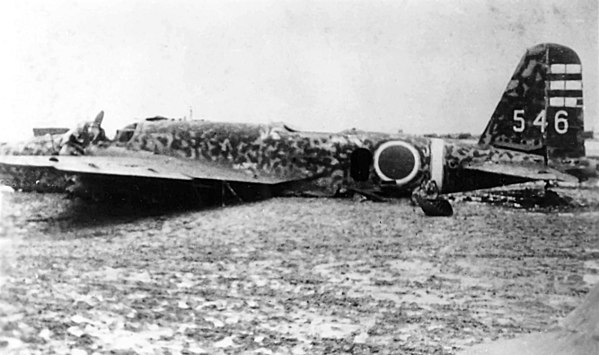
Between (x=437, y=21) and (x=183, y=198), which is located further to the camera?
(x=183, y=198)

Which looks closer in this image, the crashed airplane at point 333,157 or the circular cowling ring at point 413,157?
the crashed airplane at point 333,157

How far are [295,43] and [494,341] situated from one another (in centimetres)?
97

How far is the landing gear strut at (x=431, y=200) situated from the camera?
71.2 inches

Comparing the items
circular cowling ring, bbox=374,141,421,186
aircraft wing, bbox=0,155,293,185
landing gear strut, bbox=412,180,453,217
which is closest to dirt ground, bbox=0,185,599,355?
landing gear strut, bbox=412,180,453,217

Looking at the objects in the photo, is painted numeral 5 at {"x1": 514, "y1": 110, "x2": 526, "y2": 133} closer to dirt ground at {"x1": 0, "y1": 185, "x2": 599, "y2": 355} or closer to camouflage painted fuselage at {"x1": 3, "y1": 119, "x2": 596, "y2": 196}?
camouflage painted fuselage at {"x1": 3, "y1": 119, "x2": 596, "y2": 196}

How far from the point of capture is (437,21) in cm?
170

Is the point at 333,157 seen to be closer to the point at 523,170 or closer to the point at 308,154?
the point at 308,154

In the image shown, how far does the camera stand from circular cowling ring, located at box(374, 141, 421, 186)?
6.28ft

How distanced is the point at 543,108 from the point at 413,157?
1.39 ft

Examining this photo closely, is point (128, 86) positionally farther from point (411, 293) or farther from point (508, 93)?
point (508, 93)

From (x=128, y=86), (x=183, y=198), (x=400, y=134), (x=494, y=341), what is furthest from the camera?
(x=183, y=198)

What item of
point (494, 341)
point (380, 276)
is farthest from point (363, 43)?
point (494, 341)

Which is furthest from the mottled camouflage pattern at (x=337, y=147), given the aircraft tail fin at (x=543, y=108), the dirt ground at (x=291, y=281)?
the dirt ground at (x=291, y=281)

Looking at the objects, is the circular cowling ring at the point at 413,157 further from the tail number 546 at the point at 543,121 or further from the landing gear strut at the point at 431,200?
the tail number 546 at the point at 543,121
